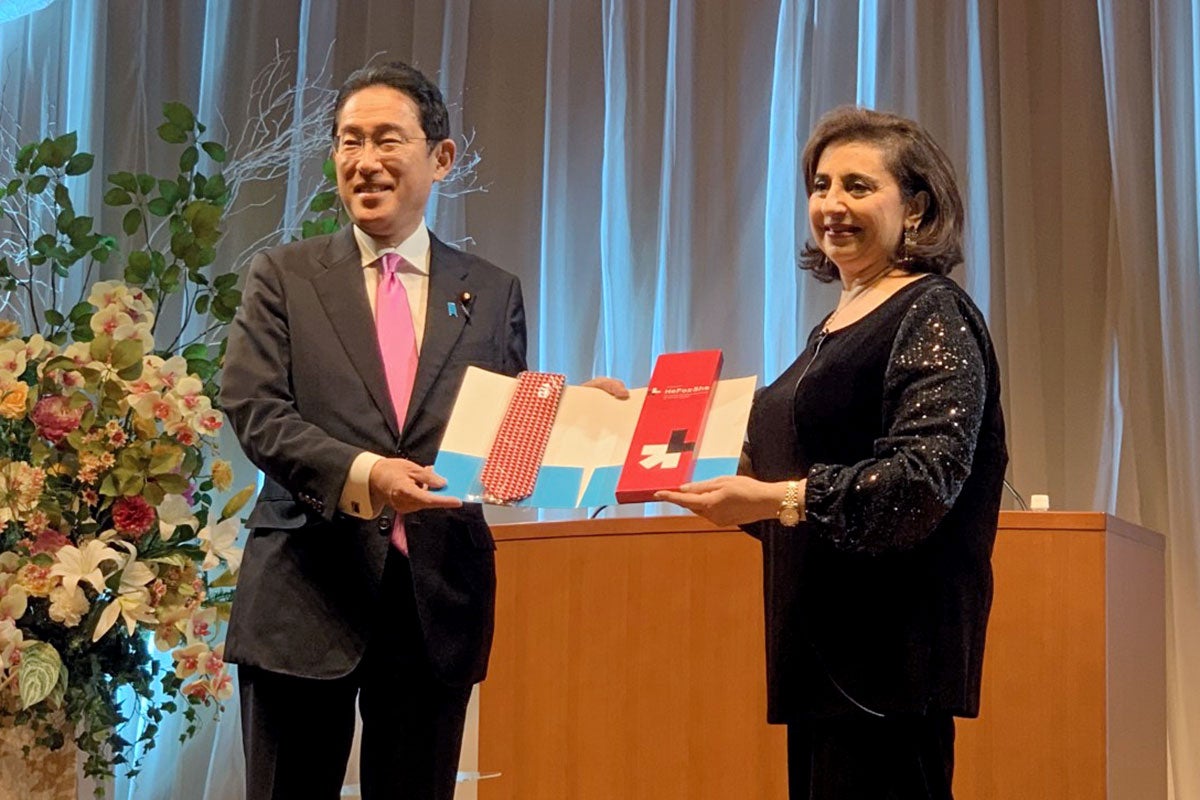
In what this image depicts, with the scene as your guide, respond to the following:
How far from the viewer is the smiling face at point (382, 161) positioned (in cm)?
201

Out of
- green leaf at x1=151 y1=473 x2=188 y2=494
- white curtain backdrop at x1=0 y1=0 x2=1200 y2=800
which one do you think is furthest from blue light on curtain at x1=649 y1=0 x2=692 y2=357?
green leaf at x1=151 y1=473 x2=188 y2=494

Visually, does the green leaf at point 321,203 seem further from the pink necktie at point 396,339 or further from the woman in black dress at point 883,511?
the woman in black dress at point 883,511

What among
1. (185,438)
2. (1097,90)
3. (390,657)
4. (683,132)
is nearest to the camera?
(390,657)

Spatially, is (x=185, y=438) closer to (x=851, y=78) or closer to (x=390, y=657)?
(x=390, y=657)

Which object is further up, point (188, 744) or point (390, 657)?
point (390, 657)

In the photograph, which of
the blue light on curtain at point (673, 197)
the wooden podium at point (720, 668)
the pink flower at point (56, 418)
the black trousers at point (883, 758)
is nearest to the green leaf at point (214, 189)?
the pink flower at point (56, 418)

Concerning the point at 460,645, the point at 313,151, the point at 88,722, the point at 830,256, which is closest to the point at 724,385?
the point at 830,256

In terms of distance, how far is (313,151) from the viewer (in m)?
3.30

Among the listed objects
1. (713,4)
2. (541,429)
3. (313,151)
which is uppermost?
(713,4)

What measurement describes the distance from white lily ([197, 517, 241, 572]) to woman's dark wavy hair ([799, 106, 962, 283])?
1110 millimetres

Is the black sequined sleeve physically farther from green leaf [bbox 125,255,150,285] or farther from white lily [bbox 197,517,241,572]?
green leaf [bbox 125,255,150,285]

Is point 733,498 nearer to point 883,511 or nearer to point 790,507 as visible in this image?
point 790,507

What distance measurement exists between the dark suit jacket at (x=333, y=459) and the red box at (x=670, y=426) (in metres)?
0.22

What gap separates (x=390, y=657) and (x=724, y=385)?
523mm
